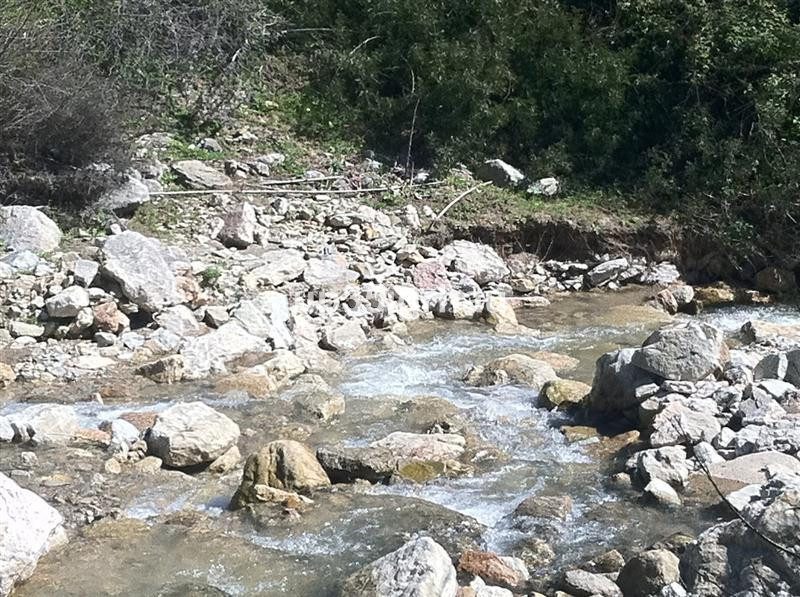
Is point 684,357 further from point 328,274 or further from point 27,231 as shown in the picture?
point 27,231

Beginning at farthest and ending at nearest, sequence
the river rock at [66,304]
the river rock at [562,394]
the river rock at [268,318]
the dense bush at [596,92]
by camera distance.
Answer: the dense bush at [596,92] → the river rock at [268,318] → the river rock at [66,304] → the river rock at [562,394]

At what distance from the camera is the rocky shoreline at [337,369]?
4.31 m

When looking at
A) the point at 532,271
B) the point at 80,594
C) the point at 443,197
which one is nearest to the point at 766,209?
the point at 532,271

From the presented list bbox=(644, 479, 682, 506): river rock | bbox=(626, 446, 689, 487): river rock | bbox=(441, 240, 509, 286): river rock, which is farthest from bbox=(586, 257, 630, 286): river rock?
bbox=(644, 479, 682, 506): river rock

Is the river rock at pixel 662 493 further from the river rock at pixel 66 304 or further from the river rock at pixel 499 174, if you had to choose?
the river rock at pixel 499 174

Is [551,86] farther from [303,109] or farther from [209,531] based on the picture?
[209,531]

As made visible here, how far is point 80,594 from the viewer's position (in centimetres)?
445

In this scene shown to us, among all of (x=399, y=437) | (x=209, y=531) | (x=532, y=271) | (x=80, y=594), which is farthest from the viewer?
(x=532, y=271)

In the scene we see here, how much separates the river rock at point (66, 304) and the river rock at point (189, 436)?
7.18ft

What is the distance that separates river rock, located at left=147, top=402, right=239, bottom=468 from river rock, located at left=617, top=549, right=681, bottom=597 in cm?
262

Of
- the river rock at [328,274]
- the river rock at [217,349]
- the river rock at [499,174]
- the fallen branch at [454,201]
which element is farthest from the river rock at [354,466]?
the river rock at [499,174]

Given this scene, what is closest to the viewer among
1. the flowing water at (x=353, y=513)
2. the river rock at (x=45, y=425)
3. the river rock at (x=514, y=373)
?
the flowing water at (x=353, y=513)

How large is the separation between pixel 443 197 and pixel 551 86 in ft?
8.67

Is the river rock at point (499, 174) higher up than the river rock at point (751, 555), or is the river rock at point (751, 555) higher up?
the river rock at point (751, 555)
